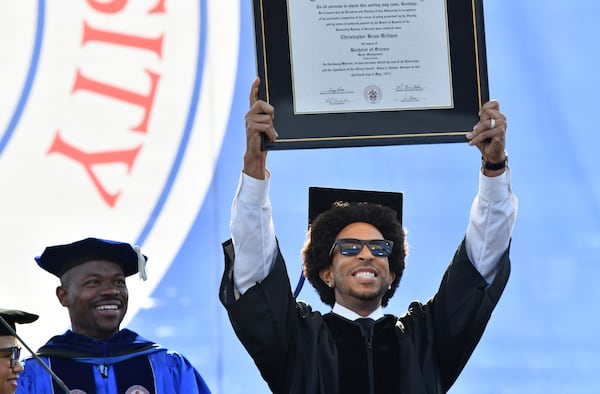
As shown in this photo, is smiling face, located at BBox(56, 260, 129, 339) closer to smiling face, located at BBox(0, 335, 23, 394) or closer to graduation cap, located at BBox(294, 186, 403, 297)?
smiling face, located at BBox(0, 335, 23, 394)

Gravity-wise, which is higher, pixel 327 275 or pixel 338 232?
pixel 338 232

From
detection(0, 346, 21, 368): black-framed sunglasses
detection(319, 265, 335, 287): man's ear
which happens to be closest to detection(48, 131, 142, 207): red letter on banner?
detection(0, 346, 21, 368): black-framed sunglasses

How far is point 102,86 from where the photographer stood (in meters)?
5.64

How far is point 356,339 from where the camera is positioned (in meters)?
4.34

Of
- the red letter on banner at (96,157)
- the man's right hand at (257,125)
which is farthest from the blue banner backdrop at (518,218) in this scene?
the man's right hand at (257,125)

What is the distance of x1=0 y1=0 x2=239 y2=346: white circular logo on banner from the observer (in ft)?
18.1

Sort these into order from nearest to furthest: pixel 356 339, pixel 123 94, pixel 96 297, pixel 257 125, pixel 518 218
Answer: pixel 257 125, pixel 356 339, pixel 96 297, pixel 518 218, pixel 123 94

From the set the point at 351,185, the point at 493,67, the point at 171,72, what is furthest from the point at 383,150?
the point at 171,72

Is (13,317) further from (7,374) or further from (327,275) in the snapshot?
(327,275)

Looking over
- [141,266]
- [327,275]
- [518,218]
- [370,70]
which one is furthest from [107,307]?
[518,218]

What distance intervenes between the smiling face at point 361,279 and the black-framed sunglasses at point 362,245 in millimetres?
13

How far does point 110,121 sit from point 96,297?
1195mm
